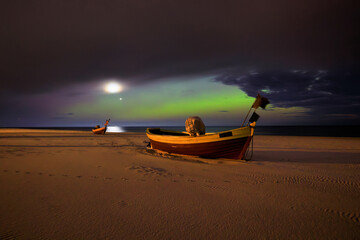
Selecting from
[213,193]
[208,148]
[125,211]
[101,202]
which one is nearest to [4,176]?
[101,202]

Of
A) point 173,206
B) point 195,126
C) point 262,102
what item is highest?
point 262,102

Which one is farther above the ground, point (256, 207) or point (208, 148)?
point (208, 148)

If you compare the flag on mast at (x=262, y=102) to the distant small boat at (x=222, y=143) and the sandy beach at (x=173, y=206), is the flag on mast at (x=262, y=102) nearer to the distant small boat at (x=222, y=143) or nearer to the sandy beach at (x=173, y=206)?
the distant small boat at (x=222, y=143)

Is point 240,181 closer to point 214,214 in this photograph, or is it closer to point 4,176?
point 214,214

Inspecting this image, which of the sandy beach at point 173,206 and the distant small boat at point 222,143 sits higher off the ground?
the distant small boat at point 222,143

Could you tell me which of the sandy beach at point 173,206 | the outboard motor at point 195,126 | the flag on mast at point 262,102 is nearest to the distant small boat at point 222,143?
the flag on mast at point 262,102

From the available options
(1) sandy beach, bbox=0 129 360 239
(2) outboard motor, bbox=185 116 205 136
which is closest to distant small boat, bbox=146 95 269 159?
(2) outboard motor, bbox=185 116 205 136

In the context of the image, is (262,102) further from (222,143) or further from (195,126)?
(195,126)

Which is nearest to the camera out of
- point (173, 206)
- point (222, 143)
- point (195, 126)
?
point (173, 206)

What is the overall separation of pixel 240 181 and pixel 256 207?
1.78 metres

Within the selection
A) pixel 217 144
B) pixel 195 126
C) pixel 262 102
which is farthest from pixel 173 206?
pixel 262 102

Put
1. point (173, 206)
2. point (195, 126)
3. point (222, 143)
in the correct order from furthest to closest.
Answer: point (195, 126)
point (222, 143)
point (173, 206)

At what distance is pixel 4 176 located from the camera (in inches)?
203

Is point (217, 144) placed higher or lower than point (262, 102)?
lower
